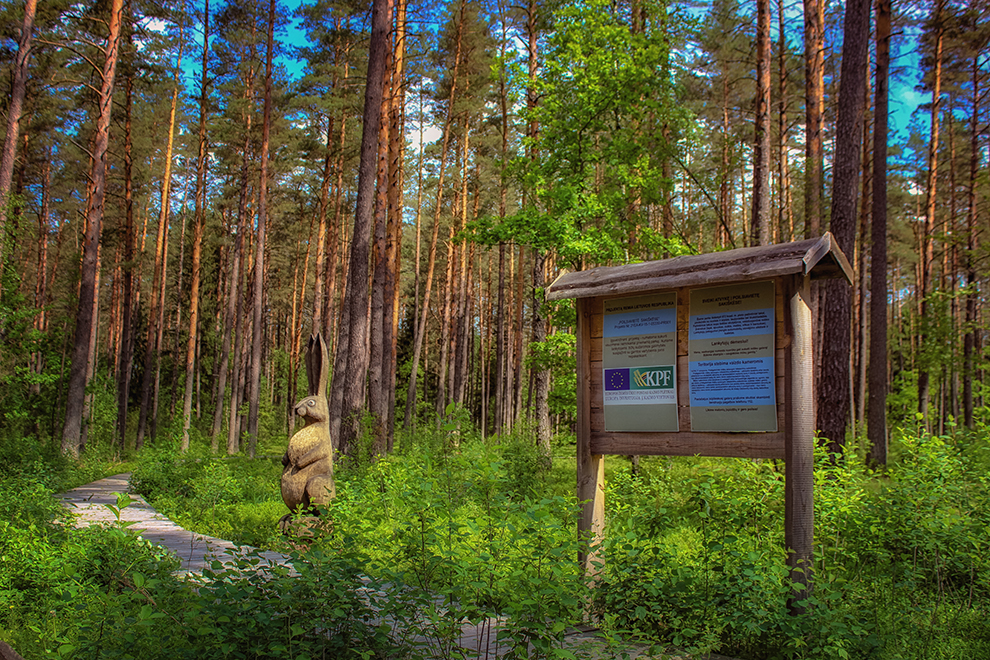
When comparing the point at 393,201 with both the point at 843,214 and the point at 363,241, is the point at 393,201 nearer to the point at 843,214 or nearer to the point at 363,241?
the point at 363,241

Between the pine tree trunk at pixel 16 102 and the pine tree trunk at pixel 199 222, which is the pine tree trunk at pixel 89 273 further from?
the pine tree trunk at pixel 199 222

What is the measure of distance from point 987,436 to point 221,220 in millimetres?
32712

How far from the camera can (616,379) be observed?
5.13m

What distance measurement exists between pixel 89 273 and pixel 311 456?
12.6 m

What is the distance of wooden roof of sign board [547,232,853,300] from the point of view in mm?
4211

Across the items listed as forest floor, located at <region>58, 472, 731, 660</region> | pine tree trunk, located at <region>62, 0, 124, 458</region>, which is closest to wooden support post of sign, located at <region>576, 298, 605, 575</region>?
forest floor, located at <region>58, 472, 731, 660</region>

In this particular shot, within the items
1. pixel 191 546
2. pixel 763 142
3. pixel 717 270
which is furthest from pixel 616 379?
pixel 763 142

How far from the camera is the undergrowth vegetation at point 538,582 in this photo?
3.36 meters

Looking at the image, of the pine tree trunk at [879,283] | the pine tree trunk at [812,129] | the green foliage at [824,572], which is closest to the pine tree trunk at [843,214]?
the green foliage at [824,572]

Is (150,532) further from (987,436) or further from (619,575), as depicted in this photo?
(987,436)

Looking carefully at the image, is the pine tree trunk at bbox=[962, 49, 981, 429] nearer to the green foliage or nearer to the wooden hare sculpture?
the green foliage

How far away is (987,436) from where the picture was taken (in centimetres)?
768

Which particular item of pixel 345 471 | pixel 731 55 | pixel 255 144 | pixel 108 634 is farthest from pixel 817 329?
pixel 255 144

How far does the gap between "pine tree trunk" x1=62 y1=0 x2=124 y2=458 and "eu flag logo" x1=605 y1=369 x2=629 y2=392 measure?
600 inches
